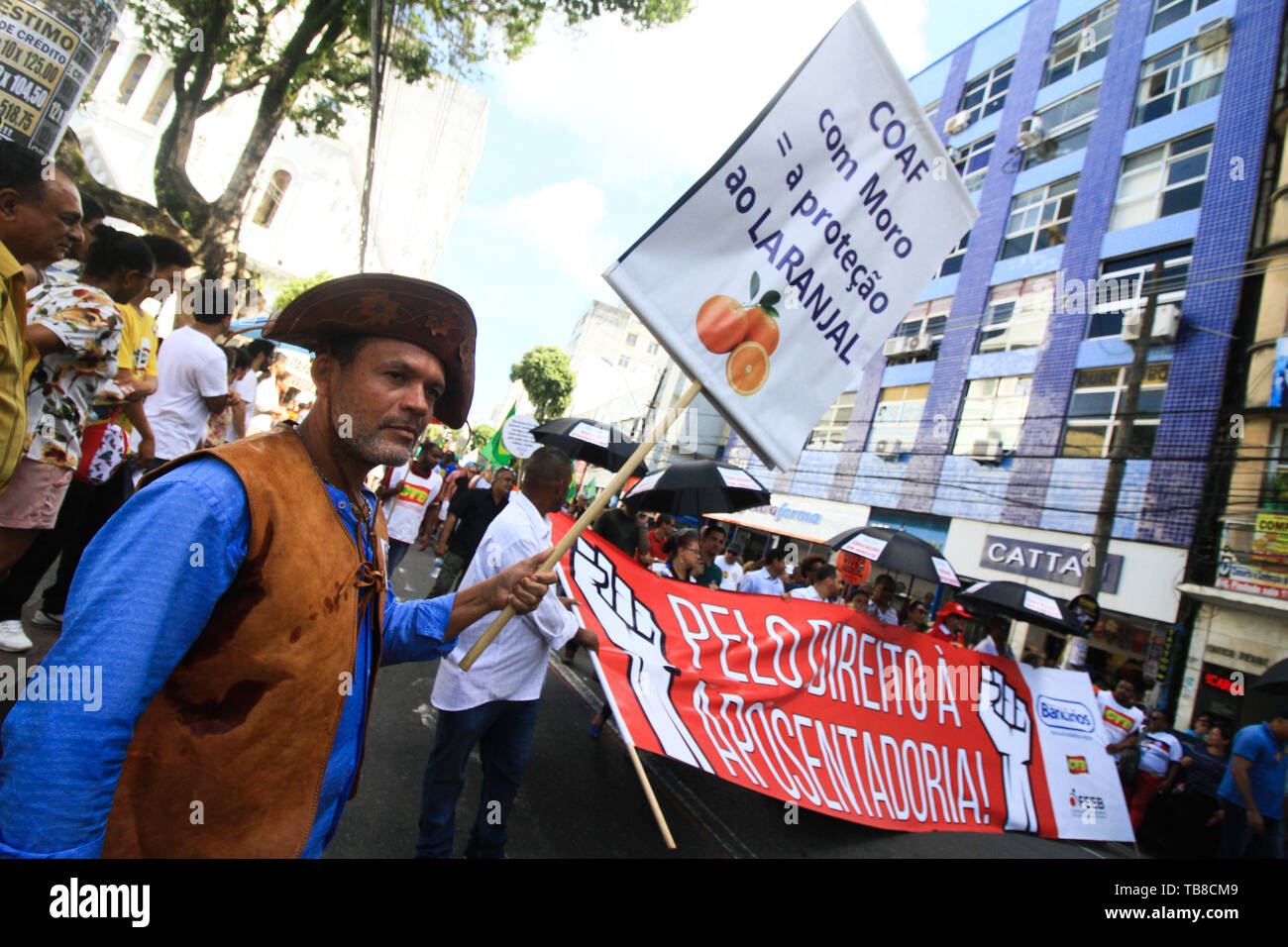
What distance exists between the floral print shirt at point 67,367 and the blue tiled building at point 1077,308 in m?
17.9

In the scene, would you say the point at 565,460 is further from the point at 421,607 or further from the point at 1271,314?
the point at 1271,314

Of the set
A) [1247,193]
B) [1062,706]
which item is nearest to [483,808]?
[1062,706]

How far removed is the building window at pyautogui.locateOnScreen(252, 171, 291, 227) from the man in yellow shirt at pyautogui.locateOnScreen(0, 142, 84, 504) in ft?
120

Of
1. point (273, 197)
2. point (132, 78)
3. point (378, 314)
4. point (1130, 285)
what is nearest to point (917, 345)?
point (1130, 285)

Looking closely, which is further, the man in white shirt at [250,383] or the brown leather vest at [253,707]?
the man in white shirt at [250,383]

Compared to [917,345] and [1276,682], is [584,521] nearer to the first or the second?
[1276,682]

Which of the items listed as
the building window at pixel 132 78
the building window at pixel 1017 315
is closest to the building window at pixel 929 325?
the building window at pixel 1017 315

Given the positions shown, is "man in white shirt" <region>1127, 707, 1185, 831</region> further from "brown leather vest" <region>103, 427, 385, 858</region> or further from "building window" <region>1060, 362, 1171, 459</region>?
"building window" <region>1060, 362, 1171, 459</region>

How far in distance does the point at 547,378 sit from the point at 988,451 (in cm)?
3736

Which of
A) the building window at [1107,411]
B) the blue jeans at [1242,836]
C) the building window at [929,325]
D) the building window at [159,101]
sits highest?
the building window at [159,101]

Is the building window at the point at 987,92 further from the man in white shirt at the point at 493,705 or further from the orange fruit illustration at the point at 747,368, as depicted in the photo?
the man in white shirt at the point at 493,705

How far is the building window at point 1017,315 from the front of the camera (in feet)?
64.3

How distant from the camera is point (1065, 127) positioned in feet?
68.1
